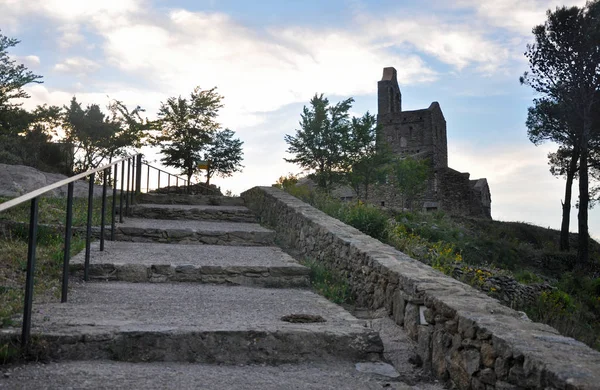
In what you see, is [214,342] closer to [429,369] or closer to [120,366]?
[120,366]

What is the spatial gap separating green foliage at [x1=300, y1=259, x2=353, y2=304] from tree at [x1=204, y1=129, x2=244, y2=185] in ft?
44.9

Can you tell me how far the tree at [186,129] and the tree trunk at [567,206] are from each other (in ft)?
49.4

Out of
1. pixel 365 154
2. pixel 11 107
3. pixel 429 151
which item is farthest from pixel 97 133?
pixel 429 151

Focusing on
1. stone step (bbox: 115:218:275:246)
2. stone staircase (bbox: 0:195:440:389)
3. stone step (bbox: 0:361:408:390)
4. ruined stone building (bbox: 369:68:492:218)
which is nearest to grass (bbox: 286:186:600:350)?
stone staircase (bbox: 0:195:440:389)

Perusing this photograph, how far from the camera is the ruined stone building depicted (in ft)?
107

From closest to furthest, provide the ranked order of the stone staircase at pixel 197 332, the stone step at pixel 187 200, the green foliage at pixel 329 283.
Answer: the stone staircase at pixel 197 332
the green foliage at pixel 329 283
the stone step at pixel 187 200

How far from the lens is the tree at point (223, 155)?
19.5 m

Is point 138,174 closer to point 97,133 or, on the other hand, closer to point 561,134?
point 97,133

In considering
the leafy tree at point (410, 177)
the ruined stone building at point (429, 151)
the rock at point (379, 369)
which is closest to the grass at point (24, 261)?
the rock at point (379, 369)

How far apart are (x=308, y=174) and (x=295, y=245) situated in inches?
392

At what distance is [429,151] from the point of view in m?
40.2

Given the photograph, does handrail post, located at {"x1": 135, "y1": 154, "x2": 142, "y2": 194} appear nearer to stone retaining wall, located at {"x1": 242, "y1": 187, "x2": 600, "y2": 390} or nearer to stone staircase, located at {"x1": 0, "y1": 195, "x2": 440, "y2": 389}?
stone staircase, located at {"x1": 0, "y1": 195, "x2": 440, "y2": 389}

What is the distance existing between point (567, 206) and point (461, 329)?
882 inches

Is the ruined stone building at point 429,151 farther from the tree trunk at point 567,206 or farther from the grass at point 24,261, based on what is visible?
the grass at point 24,261
